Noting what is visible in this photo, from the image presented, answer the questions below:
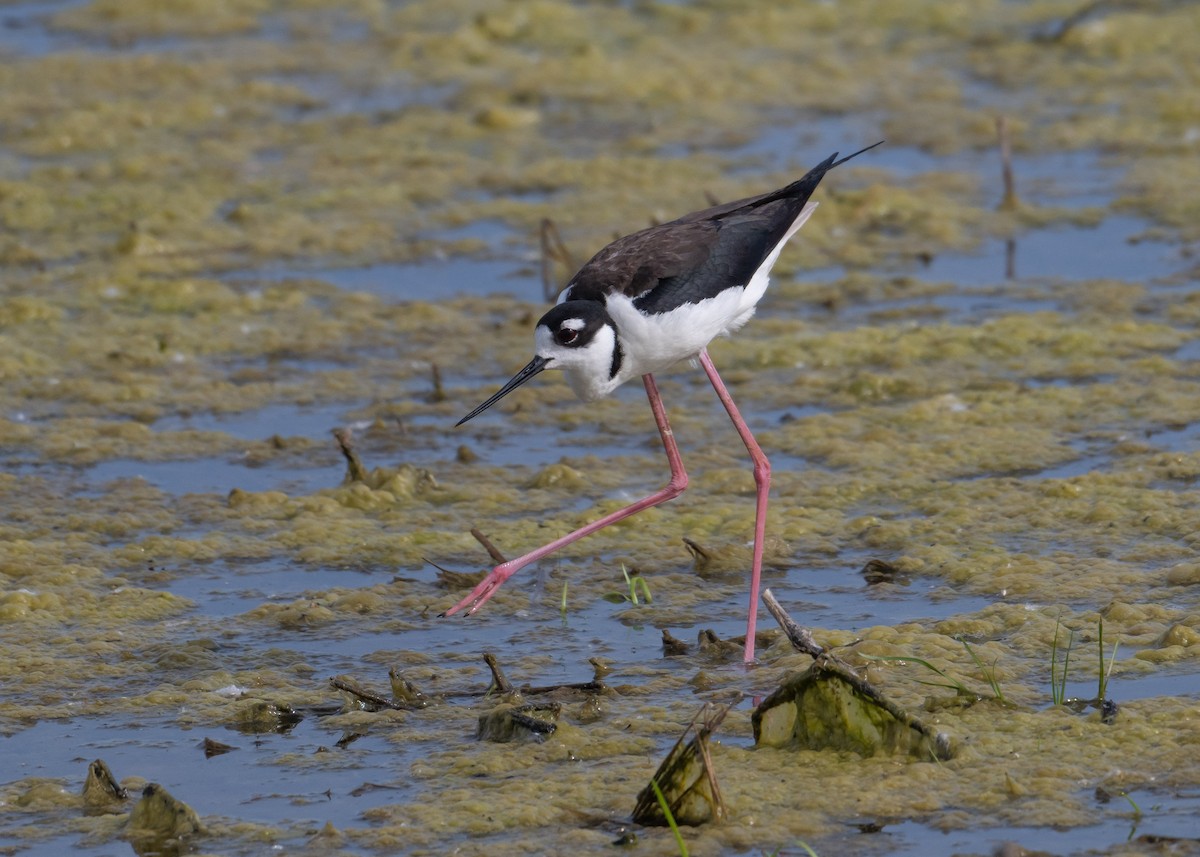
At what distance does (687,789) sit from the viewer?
3953 mm

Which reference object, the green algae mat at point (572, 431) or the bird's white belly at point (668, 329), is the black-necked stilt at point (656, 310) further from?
the green algae mat at point (572, 431)

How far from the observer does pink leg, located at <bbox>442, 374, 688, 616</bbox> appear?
5.33 m

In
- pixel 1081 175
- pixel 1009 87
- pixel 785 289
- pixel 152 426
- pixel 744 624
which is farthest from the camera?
pixel 1009 87

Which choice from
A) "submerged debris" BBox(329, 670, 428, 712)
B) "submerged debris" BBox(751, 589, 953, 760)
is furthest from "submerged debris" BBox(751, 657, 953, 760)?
"submerged debris" BBox(329, 670, 428, 712)

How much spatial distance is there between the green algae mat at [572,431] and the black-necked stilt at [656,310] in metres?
0.24

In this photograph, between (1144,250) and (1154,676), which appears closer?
(1154,676)

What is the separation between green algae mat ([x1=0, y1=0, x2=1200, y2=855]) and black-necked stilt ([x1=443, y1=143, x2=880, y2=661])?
239 millimetres

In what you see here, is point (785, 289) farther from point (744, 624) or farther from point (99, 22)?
point (99, 22)

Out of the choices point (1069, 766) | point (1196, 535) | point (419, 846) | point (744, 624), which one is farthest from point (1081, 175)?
point (419, 846)

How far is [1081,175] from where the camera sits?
9.27 metres

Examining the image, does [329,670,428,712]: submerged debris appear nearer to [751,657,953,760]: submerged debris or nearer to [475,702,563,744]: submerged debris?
[475,702,563,744]: submerged debris

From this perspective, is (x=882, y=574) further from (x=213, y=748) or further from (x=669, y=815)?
(x=213, y=748)

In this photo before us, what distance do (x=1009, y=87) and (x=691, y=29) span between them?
2241 millimetres

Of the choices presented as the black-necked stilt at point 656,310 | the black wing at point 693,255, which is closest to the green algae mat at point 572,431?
the black-necked stilt at point 656,310
